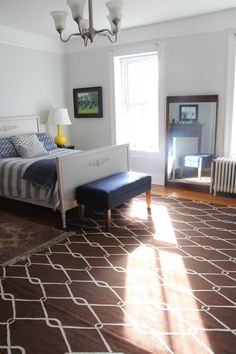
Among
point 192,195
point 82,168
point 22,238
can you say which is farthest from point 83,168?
point 192,195

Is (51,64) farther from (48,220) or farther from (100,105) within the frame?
(48,220)

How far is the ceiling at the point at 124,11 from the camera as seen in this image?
3.81 metres

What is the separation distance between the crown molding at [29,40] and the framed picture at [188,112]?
8.50 feet

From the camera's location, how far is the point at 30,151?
15.2 ft

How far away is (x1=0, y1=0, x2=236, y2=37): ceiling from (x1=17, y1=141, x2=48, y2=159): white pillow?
70.2 inches

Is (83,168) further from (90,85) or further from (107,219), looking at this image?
(90,85)

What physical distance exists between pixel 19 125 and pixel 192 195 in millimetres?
3033

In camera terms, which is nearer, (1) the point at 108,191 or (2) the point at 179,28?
(1) the point at 108,191

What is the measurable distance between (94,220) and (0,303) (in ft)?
5.44

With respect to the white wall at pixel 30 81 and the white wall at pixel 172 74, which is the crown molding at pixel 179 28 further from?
the white wall at pixel 30 81

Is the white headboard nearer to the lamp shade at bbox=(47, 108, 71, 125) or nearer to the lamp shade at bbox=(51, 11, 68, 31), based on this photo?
the lamp shade at bbox=(47, 108, 71, 125)

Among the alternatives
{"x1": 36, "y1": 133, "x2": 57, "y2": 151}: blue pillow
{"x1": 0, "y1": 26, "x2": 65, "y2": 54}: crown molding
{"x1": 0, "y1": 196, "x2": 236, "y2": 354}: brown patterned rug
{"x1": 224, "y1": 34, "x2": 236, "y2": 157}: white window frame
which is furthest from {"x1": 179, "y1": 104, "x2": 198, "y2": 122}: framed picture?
{"x1": 0, "y1": 26, "x2": 65, "y2": 54}: crown molding

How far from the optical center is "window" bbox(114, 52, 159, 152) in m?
5.32

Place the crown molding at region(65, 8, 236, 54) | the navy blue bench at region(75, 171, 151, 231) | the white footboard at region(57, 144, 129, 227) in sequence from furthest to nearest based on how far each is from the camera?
1. the crown molding at region(65, 8, 236, 54)
2. the white footboard at region(57, 144, 129, 227)
3. the navy blue bench at region(75, 171, 151, 231)
